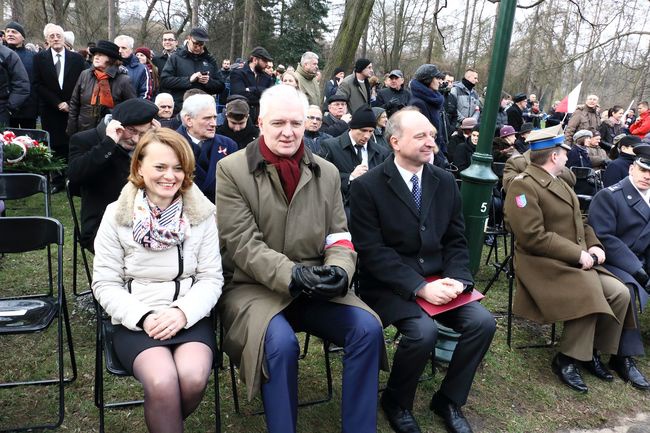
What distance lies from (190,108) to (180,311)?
2.10m

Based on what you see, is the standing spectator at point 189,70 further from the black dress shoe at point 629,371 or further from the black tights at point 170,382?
the black dress shoe at point 629,371

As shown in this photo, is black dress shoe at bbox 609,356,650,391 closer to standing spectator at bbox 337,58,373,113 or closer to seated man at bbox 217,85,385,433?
seated man at bbox 217,85,385,433

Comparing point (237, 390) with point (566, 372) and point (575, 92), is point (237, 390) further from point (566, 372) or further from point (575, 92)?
point (575, 92)

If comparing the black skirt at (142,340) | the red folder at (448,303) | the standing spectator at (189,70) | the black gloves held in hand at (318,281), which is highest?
the standing spectator at (189,70)

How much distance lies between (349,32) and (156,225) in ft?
27.5

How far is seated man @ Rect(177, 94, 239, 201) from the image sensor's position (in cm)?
420

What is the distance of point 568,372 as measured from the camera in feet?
12.6

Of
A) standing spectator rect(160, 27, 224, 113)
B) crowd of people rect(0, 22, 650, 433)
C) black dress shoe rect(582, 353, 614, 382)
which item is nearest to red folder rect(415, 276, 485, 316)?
crowd of people rect(0, 22, 650, 433)

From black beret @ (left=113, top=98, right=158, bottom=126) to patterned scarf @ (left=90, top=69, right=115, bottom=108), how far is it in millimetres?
2844

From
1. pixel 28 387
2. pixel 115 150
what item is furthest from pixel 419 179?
pixel 28 387

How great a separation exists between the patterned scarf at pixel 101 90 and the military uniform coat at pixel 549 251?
14.9 feet

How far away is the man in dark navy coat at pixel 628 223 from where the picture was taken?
13.8 ft

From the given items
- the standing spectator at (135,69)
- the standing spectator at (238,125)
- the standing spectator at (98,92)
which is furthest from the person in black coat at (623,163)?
the standing spectator at (135,69)

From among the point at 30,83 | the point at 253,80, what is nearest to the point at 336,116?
the point at 253,80
